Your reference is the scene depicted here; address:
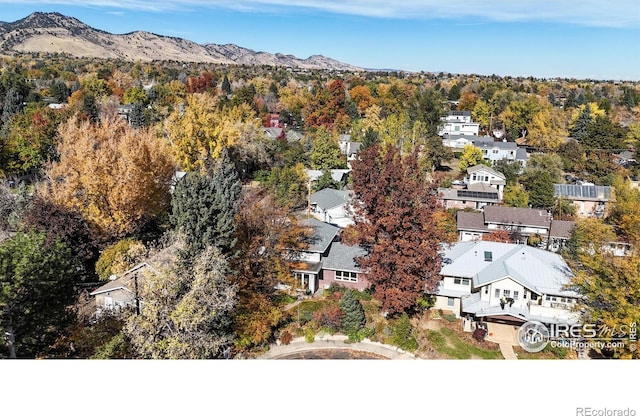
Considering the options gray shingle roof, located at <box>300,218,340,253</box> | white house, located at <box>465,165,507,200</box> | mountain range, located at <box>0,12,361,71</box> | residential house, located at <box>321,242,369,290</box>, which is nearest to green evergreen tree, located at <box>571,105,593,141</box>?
white house, located at <box>465,165,507,200</box>

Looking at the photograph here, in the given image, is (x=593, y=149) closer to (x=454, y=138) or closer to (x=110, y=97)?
(x=454, y=138)

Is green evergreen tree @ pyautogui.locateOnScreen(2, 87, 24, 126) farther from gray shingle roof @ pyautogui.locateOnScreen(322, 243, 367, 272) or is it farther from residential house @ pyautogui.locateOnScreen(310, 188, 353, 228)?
gray shingle roof @ pyautogui.locateOnScreen(322, 243, 367, 272)

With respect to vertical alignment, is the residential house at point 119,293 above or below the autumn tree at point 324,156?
below

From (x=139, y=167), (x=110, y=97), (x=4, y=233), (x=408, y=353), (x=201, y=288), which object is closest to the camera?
(x=201, y=288)

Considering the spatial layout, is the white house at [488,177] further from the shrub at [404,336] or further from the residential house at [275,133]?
the shrub at [404,336]

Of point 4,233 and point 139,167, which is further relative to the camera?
point 139,167

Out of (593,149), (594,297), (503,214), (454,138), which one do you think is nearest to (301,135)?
(454,138)

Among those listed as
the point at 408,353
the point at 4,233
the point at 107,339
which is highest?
the point at 4,233

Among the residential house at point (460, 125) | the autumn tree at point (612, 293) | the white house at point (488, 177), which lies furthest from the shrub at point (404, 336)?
the residential house at point (460, 125)
